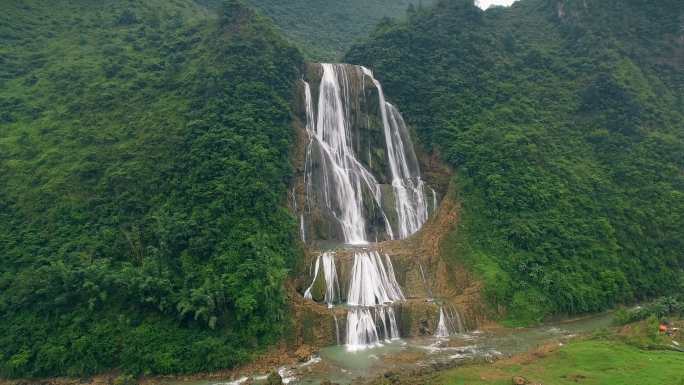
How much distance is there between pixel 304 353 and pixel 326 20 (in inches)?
2257

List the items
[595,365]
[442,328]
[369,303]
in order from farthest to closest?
[369,303] < [442,328] < [595,365]

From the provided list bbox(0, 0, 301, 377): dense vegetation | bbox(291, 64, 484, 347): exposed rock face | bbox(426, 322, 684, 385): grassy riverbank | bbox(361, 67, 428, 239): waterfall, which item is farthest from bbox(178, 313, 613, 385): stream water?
bbox(361, 67, 428, 239): waterfall

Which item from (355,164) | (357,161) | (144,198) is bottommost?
(144,198)

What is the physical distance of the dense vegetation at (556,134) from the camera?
24.7 meters

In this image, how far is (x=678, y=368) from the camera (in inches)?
586

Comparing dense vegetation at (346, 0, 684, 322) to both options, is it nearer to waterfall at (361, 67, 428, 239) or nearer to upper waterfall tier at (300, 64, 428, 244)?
waterfall at (361, 67, 428, 239)

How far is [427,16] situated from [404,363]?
35.7 m

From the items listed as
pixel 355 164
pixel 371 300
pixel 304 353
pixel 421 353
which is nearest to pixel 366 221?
pixel 355 164

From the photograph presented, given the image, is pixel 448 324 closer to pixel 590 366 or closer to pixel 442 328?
pixel 442 328

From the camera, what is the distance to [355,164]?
31.1 m

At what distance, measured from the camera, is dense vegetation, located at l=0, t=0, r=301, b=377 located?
705 inches

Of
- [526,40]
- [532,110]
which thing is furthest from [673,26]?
[532,110]

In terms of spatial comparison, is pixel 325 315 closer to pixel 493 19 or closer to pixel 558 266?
pixel 558 266

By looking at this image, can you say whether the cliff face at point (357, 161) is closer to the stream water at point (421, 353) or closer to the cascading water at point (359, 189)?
the cascading water at point (359, 189)
